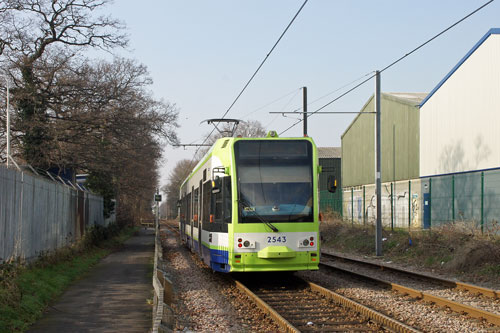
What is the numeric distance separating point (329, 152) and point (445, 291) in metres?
63.6

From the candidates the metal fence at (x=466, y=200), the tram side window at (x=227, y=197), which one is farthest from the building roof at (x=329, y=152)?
the tram side window at (x=227, y=197)

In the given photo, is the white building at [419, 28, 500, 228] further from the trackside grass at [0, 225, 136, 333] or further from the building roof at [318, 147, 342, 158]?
the building roof at [318, 147, 342, 158]

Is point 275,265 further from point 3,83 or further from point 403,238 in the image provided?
point 3,83

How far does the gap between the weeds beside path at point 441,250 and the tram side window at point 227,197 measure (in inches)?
244

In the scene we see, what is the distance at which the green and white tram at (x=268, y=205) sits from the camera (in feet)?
41.5

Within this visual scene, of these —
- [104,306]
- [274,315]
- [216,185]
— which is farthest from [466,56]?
[104,306]

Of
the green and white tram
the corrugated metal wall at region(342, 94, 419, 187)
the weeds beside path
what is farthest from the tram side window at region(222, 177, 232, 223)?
the corrugated metal wall at region(342, 94, 419, 187)

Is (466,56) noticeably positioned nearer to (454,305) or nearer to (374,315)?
(454,305)

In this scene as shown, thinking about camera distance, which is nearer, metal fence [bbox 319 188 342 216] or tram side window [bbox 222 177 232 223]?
tram side window [bbox 222 177 232 223]

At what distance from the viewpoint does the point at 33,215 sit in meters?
15.6

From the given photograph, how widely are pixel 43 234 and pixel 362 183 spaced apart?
28.9 m

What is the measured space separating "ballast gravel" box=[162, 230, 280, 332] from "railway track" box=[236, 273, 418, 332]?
0.23 m

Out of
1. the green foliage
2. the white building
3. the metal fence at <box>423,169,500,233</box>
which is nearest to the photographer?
the green foliage

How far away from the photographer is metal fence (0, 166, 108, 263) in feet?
41.6
